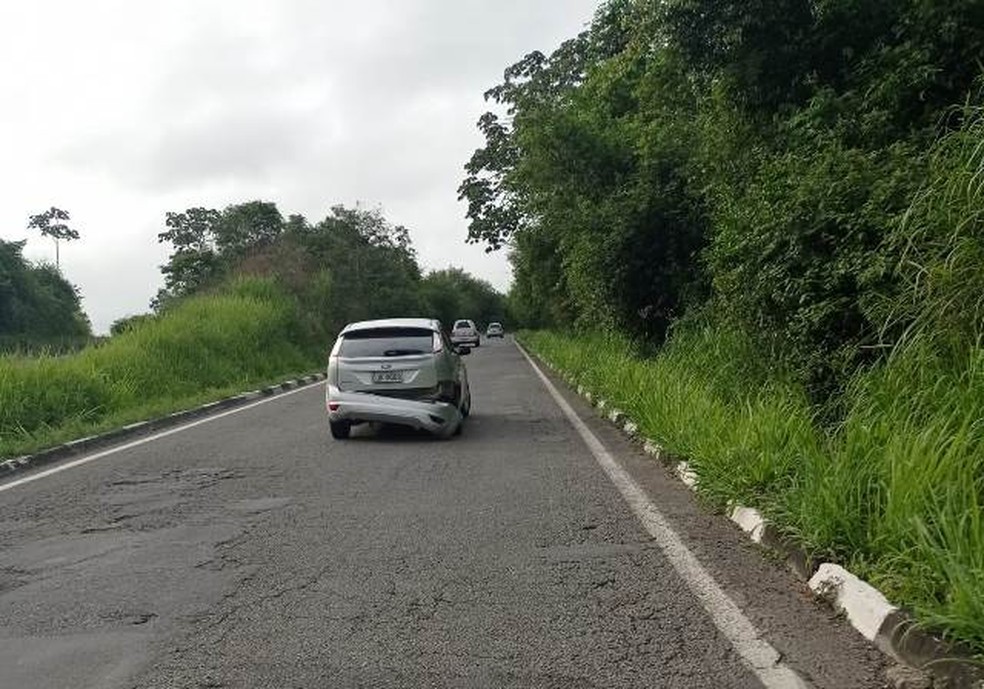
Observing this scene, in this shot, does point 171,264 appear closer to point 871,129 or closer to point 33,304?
point 33,304

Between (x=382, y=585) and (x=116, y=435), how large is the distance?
9259mm

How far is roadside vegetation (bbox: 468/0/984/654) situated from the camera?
17.9 ft

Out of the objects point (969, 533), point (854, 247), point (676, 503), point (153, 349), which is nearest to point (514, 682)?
point (969, 533)

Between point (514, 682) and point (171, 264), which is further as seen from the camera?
point (171, 264)

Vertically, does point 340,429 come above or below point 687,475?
above

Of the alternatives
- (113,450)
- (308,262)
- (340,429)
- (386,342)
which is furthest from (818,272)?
(308,262)

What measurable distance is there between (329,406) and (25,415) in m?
5.01

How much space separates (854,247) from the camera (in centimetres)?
798

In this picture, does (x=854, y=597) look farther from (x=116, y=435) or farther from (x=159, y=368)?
(x=159, y=368)

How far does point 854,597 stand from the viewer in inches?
187

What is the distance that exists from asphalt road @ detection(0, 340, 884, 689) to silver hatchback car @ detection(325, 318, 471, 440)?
1.93 meters

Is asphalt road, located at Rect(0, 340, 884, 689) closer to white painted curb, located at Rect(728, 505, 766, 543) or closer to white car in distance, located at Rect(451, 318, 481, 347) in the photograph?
white painted curb, located at Rect(728, 505, 766, 543)

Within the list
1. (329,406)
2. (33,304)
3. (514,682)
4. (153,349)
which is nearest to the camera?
(514,682)

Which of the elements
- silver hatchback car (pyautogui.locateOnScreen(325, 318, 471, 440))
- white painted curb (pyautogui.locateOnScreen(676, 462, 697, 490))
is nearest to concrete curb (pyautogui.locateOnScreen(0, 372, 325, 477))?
silver hatchback car (pyautogui.locateOnScreen(325, 318, 471, 440))
